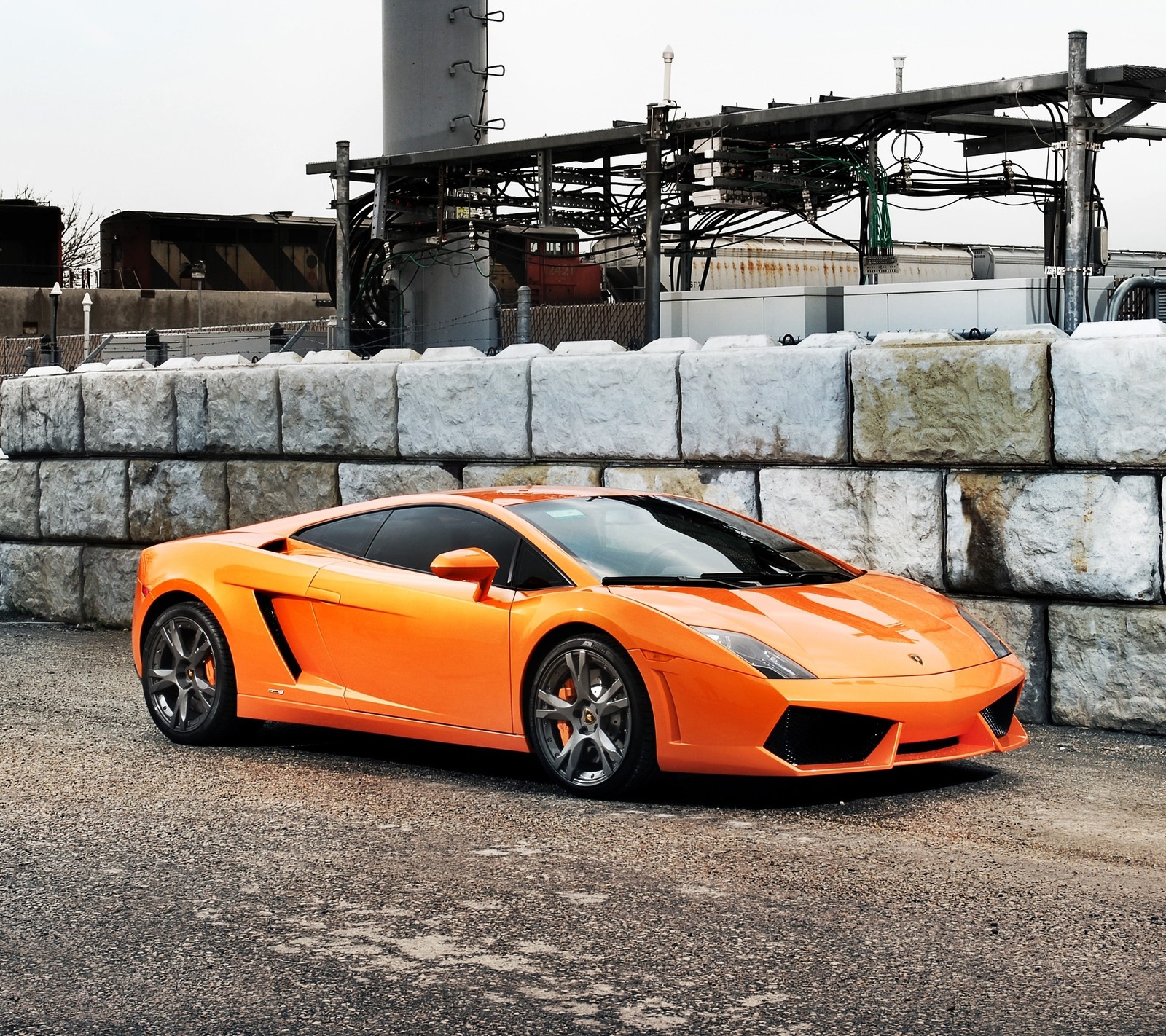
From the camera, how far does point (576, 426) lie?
31.2 feet

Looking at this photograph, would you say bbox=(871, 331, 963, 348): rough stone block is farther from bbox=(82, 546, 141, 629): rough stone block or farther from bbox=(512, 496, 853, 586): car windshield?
bbox=(82, 546, 141, 629): rough stone block

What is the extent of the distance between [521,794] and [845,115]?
1749 cm

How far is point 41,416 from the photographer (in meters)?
12.5

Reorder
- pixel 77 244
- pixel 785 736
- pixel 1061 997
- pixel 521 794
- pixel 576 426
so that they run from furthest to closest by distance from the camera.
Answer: pixel 77 244, pixel 576 426, pixel 521 794, pixel 785 736, pixel 1061 997

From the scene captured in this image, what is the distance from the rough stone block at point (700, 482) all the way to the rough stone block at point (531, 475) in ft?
0.45

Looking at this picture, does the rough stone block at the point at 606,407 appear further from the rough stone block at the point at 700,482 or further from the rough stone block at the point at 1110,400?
the rough stone block at the point at 1110,400

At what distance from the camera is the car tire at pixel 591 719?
5.69m

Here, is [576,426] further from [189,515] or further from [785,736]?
[785,736]

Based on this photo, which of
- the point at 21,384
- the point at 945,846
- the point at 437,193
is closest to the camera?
the point at 945,846

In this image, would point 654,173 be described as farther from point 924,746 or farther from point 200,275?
point 200,275

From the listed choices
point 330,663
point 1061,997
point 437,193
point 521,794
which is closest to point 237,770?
point 330,663

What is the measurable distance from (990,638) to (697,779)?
1.29m

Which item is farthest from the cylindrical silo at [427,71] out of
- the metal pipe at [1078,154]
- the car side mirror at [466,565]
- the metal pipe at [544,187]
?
the car side mirror at [466,565]

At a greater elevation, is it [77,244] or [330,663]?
[77,244]
